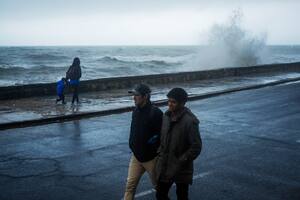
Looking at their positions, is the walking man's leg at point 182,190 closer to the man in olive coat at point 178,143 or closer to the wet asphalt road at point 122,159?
the man in olive coat at point 178,143

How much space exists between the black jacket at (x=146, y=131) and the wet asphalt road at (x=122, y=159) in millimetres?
1437

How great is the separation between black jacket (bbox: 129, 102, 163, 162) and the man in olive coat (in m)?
0.24

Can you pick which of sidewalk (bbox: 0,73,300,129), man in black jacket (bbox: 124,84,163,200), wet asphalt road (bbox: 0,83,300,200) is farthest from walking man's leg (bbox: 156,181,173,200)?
sidewalk (bbox: 0,73,300,129)

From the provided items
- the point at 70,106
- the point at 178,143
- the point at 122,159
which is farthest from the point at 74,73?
the point at 178,143

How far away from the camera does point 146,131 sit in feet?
16.1

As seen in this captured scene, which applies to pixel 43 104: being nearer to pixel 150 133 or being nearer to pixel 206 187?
pixel 206 187

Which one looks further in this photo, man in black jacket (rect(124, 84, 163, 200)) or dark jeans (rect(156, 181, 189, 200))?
man in black jacket (rect(124, 84, 163, 200))

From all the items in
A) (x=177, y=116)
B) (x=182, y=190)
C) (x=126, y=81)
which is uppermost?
(x=177, y=116)

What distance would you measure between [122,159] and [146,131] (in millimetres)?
3607

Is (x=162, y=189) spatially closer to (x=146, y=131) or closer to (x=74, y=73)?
(x=146, y=131)

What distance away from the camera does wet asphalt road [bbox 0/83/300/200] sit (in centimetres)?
653

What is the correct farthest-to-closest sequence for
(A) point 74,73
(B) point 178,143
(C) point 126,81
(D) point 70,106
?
(C) point 126,81 < (A) point 74,73 < (D) point 70,106 < (B) point 178,143

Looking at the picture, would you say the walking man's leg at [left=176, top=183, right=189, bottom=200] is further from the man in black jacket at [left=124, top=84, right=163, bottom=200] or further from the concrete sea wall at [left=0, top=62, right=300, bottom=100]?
the concrete sea wall at [left=0, top=62, right=300, bottom=100]

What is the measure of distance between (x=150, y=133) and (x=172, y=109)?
0.47 meters
